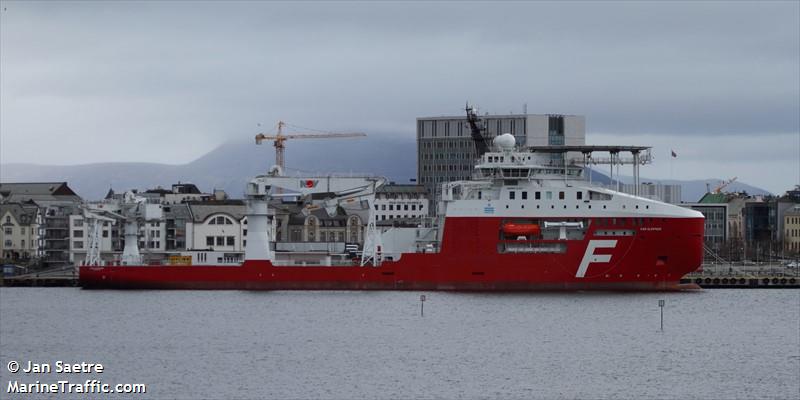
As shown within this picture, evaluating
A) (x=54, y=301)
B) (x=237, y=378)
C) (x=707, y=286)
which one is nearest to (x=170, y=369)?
(x=237, y=378)

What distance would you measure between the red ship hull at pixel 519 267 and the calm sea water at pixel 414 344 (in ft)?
4.20

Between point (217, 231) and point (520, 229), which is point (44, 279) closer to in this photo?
point (217, 231)

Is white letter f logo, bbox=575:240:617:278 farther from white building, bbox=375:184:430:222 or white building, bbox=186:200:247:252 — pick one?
white building, bbox=375:184:430:222

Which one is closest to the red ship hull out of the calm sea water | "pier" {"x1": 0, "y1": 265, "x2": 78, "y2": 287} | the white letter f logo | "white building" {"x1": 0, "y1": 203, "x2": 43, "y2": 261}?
the white letter f logo

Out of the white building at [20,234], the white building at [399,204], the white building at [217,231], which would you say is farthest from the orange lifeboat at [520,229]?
the white building at [399,204]

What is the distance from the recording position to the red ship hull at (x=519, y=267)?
62500mm

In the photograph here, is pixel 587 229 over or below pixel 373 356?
over

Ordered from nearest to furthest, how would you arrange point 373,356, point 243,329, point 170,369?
Result: point 170,369 → point 373,356 → point 243,329

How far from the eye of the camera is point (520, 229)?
6284 cm

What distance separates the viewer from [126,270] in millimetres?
65750

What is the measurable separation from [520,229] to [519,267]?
156 cm

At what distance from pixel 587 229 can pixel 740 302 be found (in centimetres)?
682

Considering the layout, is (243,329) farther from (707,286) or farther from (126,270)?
(707,286)

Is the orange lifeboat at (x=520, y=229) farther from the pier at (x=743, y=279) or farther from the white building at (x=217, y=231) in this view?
the white building at (x=217, y=231)
